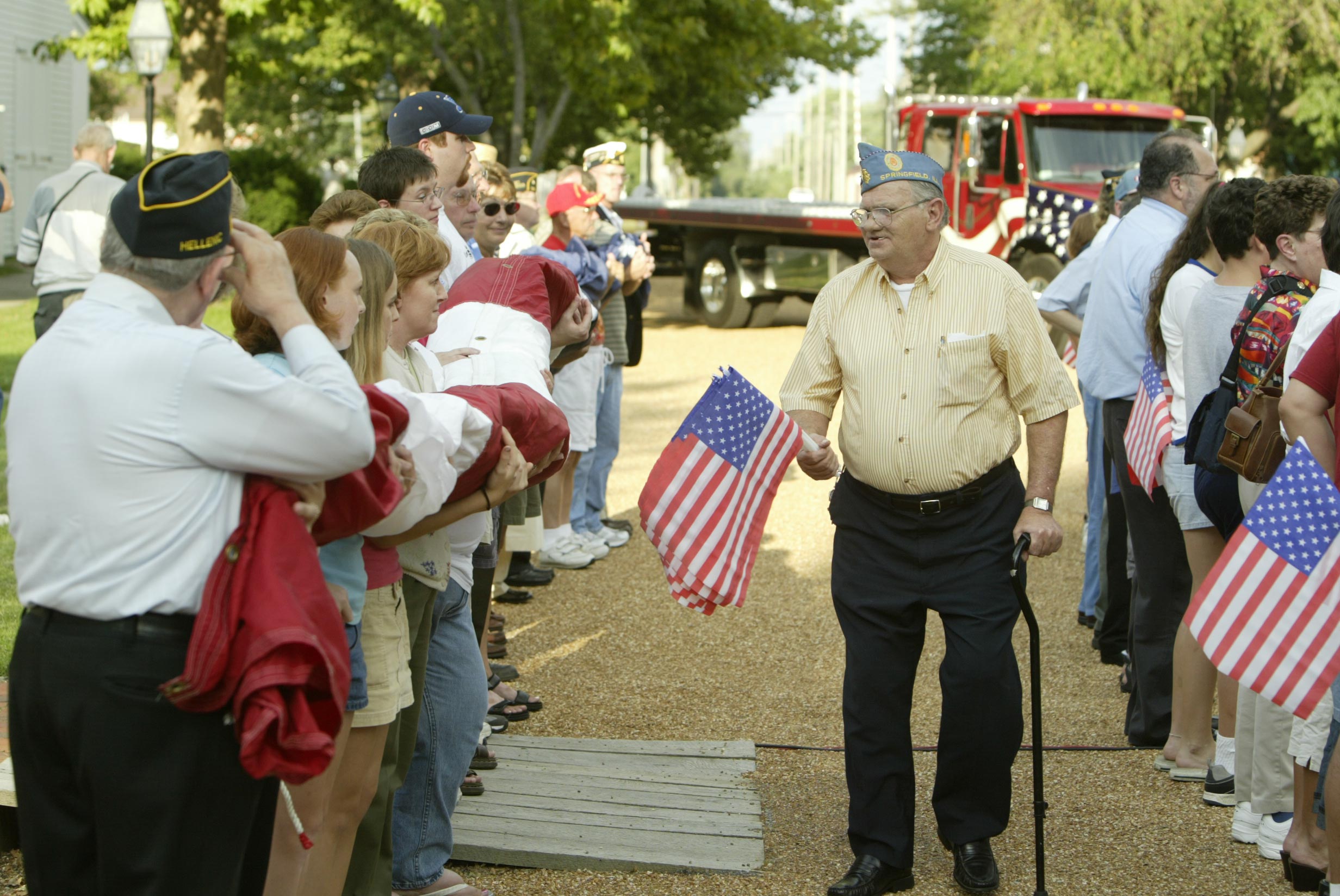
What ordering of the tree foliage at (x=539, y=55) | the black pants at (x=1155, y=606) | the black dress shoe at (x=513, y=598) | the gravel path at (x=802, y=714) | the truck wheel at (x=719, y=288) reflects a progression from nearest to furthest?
1. the gravel path at (x=802, y=714)
2. the black pants at (x=1155, y=606)
3. the black dress shoe at (x=513, y=598)
4. the tree foliage at (x=539, y=55)
5. the truck wheel at (x=719, y=288)

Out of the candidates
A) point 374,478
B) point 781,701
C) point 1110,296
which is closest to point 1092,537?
point 1110,296

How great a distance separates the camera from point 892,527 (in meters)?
3.98

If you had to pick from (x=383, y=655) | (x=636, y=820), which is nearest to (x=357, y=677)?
(x=383, y=655)

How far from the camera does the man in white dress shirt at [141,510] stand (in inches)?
85.1

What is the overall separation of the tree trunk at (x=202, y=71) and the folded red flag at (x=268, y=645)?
1747 cm

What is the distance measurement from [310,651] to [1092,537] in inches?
205

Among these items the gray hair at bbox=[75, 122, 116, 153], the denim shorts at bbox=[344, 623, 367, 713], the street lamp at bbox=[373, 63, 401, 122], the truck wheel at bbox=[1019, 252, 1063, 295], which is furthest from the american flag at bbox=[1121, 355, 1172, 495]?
the street lamp at bbox=[373, 63, 401, 122]

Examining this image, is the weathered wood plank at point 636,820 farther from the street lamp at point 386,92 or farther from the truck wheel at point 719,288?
the street lamp at point 386,92

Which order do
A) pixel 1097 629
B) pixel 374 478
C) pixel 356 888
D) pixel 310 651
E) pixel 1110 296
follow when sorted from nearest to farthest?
1. pixel 310 651
2. pixel 374 478
3. pixel 356 888
4. pixel 1110 296
5. pixel 1097 629

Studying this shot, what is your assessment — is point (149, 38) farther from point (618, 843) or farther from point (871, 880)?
point (871, 880)

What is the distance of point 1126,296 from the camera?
5.57 metres

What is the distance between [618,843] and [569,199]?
12.6ft

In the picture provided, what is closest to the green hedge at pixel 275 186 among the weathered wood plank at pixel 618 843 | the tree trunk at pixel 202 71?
the tree trunk at pixel 202 71

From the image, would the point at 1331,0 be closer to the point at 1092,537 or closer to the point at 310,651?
the point at 1092,537
